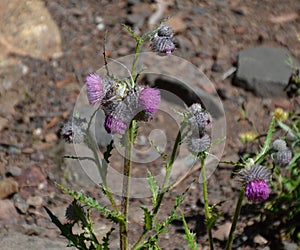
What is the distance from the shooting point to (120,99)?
2521 millimetres

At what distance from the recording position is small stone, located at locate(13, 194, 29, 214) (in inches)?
166

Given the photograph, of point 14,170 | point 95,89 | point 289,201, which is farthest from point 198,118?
point 14,170

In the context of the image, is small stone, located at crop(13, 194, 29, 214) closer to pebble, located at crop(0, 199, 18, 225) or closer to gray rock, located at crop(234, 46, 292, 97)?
pebble, located at crop(0, 199, 18, 225)

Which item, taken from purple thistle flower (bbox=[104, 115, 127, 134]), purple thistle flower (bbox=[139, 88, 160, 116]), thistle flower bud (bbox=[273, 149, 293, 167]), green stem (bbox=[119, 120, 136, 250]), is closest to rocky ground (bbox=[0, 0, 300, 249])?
thistle flower bud (bbox=[273, 149, 293, 167])

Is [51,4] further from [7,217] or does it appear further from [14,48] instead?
[7,217]

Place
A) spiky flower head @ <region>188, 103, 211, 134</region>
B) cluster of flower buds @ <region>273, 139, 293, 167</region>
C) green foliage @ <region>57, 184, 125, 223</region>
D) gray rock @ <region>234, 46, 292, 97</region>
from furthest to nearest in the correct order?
gray rock @ <region>234, 46, 292, 97</region>, cluster of flower buds @ <region>273, 139, 293, 167</region>, spiky flower head @ <region>188, 103, 211, 134</region>, green foliage @ <region>57, 184, 125, 223</region>

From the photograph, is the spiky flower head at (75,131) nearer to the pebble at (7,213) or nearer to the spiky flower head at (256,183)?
the spiky flower head at (256,183)

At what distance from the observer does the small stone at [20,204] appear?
4.23 meters

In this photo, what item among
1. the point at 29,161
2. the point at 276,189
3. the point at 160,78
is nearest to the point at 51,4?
the point at 160,78

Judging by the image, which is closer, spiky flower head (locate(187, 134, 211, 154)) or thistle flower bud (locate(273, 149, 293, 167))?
spiky flower head (locate(187, 134, 211, 154))

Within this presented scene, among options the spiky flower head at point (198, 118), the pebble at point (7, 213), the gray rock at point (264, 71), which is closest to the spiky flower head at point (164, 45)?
the spiky flower head at point (198, 118)

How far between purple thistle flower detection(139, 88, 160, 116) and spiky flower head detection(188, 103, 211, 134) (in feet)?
1.39

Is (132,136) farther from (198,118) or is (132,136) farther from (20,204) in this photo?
(20,204)

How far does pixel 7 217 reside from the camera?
4.12m
